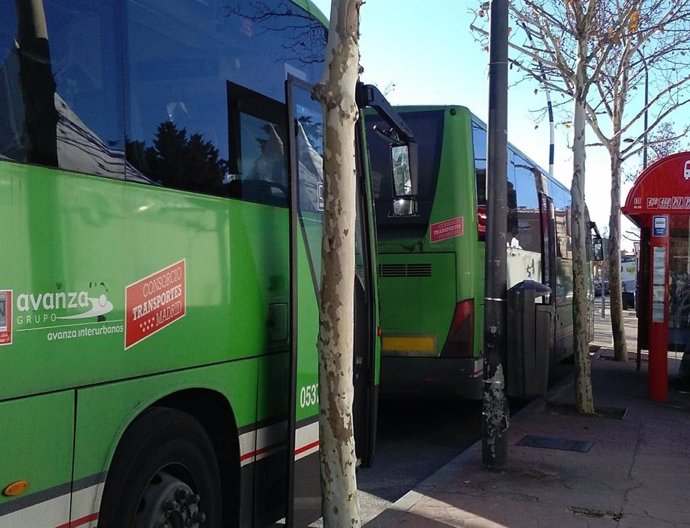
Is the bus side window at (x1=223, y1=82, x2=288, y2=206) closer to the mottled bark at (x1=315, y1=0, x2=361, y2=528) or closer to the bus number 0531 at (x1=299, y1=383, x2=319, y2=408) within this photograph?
the mottled bark at (x1=315, y1=0, x2=361, y2=528)

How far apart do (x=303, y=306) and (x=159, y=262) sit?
1.37 m

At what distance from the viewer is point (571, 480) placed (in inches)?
265

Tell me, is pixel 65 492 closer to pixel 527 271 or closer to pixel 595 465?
pixel 595 465

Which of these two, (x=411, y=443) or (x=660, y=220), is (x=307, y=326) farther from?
(x=660, y=220)

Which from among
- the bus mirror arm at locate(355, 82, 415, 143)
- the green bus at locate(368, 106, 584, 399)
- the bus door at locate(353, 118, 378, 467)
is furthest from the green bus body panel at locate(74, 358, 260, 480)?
the green bus at locate(368, 106, 584, 399)

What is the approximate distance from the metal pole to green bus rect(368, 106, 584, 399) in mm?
1239

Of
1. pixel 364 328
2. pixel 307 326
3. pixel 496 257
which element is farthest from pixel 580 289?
pixel 307 326

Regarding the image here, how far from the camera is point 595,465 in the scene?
287 inches

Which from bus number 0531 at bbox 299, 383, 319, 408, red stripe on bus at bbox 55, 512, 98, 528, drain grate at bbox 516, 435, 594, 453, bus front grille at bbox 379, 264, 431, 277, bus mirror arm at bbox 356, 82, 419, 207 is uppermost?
bus mirror arm at bbox 356, 82, 419, 207

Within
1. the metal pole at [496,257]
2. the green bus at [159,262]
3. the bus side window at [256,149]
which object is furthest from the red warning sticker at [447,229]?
the bus side window at [256,149]

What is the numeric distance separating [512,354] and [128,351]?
4.39m

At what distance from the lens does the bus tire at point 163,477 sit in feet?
11.0

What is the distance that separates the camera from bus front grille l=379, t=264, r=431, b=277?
334 inches

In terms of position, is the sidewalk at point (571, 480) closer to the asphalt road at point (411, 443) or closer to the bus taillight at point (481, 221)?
the asphalt road at point (411, 443)
